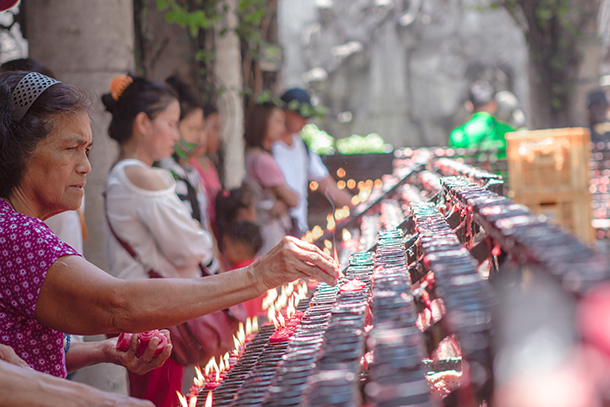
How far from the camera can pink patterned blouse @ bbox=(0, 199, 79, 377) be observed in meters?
1.45

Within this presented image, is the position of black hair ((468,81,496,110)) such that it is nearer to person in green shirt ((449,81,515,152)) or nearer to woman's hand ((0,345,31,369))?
person in green shirt ((449,81,515,152))

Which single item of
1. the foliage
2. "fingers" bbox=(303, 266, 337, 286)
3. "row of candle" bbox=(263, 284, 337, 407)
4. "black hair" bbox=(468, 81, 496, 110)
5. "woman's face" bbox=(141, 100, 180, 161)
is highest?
the foliage

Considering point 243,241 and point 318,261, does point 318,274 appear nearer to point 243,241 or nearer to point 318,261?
point 318,261

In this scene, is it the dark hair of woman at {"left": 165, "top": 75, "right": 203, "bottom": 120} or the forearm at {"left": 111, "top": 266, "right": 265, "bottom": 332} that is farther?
the dark hair of woman at {"left": 165, "top": 75, "right": 203, "bottom": 120}

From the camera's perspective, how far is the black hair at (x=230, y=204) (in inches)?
173

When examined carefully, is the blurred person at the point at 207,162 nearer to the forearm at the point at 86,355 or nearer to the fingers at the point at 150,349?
the forearm at the point at 86,355

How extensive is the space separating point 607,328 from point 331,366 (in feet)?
1.34

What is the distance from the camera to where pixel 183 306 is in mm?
1597

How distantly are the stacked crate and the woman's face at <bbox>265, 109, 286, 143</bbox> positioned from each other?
2.53 meters

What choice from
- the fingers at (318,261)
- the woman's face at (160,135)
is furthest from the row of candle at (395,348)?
the woman's face at (160,135)

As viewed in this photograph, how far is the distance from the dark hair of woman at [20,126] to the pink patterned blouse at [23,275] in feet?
0.30

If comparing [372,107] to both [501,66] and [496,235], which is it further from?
[496,235]

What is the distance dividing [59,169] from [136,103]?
137 centimetres

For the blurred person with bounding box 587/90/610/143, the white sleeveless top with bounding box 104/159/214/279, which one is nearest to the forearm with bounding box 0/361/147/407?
the white sleeveless top with bounding box 104/159/214/279
